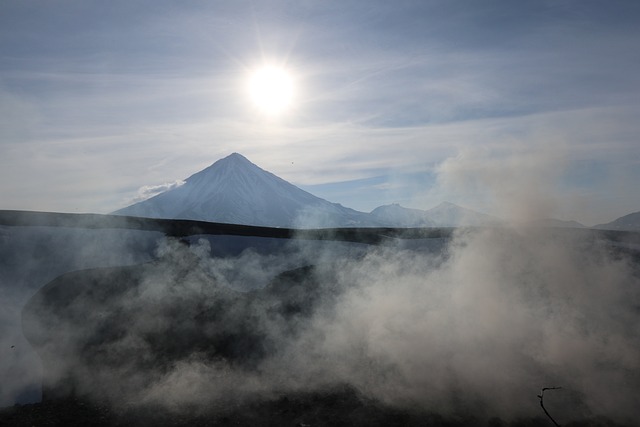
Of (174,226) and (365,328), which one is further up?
(174,226)

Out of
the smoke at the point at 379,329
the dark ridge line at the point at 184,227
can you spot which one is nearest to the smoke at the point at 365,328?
the smoke at the point at 379,329

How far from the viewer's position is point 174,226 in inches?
1115

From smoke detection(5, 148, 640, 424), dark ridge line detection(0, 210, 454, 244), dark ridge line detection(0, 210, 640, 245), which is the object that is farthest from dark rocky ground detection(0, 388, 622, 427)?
dark ridge line detection(0, 210, 454, 244)

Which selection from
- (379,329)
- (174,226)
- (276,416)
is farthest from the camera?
(174,226)

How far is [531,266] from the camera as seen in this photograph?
2056cm

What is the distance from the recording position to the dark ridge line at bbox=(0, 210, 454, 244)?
83.4 ft

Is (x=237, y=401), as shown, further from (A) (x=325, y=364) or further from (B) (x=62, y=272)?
(B) (x=62, y=272)

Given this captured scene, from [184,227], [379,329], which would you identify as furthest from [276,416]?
[184,227]

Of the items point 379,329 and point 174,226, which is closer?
point 379,329

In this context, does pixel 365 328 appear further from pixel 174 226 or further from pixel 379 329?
pixel 174 226

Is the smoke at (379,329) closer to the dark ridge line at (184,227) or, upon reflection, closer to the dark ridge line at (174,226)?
the dark ridge line at (184,227)

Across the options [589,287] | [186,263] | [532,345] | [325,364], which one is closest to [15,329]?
[186,263]

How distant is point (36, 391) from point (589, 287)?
2278 centimetres

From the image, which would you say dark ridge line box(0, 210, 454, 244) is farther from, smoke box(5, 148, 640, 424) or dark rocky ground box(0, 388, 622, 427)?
dark rocky ground box(0, 388, 622, 427)
